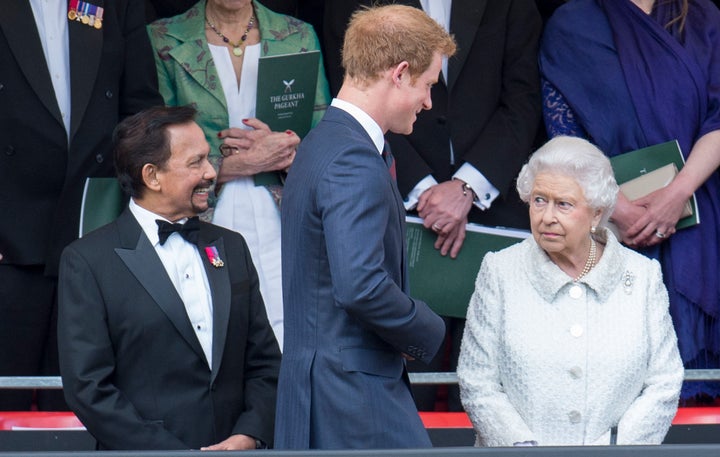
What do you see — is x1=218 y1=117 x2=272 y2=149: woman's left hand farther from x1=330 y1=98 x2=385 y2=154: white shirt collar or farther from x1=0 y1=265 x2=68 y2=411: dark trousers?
x1=330 y1=98 x2=385 y2=154: white shirt collar

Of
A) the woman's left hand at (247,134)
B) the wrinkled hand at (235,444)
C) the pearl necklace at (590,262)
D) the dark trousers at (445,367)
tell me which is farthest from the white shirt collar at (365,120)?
the dark trousers at (445,367)

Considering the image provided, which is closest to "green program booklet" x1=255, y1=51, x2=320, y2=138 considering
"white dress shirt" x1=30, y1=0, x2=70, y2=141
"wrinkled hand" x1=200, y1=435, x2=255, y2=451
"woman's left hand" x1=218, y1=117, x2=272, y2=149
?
"woman's left hand" x1=218, y1=117, x2=272, y2=149

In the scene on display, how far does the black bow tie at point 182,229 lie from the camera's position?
3.66m

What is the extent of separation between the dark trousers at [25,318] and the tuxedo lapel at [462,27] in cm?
151

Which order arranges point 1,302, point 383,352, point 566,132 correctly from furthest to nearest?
point 566,132 → point 1,302 → point 383,352

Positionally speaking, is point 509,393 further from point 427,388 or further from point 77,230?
point 77,230

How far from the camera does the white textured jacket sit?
358 centimetres

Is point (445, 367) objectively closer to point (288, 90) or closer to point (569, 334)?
point (288, 90)

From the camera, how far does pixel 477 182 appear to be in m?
4.58

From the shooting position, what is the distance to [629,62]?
4.66 metres

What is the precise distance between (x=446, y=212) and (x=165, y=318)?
1.26 m

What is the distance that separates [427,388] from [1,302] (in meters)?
1.48

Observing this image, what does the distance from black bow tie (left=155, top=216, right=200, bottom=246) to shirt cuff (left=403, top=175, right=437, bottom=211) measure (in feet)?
3.41

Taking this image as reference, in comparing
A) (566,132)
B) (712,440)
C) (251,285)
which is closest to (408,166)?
(566,132)
